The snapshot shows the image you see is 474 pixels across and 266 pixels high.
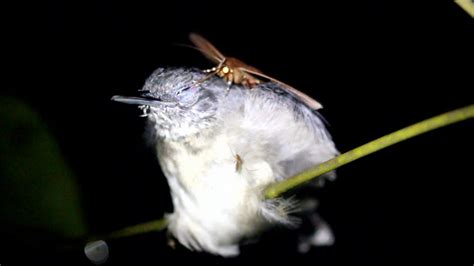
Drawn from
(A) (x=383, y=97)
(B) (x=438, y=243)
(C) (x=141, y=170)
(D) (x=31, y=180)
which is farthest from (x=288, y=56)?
(D) (x=31, y=180)

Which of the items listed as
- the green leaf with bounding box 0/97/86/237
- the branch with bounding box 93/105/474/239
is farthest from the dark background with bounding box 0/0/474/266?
the branch with bounding box 93/105/474/239

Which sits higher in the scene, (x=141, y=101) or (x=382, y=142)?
(x=141, y=101)

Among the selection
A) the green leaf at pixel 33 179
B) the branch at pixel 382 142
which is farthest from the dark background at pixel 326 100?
the branch at pixel 382 142

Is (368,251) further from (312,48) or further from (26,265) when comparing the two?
(26,265)

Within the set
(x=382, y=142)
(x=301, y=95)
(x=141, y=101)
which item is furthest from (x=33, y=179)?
(x=382, y=142)

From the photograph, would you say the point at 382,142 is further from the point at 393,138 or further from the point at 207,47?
the point at 207,47
